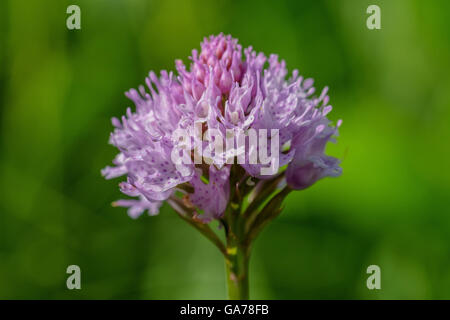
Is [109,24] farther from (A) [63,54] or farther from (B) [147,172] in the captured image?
(B) [147,172]

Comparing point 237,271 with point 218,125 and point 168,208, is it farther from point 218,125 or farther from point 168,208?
point 168,208

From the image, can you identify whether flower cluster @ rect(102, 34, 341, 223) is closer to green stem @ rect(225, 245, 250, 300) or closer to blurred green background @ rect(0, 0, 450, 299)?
green stem @ rect(225, 245, 250, 300)

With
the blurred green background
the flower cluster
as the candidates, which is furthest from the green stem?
the blurred green background

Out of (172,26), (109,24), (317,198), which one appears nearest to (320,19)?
(172,26)

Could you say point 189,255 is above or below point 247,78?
below

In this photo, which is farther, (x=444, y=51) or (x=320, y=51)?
(x=320, y=51)

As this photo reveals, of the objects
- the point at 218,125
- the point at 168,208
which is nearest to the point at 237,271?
the point at 218,125
